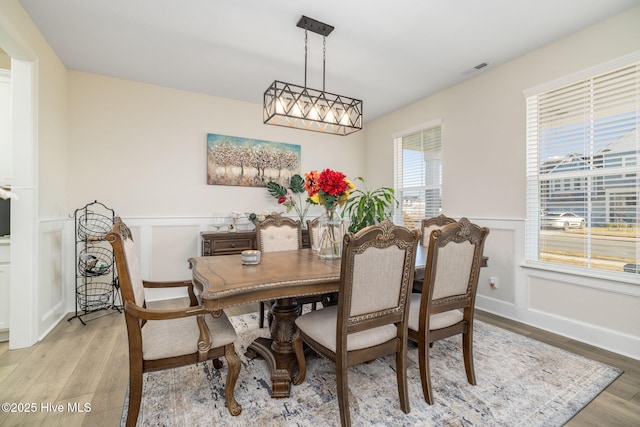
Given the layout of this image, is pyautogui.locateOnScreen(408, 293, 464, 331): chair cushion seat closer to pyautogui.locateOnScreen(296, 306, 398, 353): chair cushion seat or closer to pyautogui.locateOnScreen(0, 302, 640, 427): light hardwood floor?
pyautogui.locateOnScreen(296, 306, 398, 353): chair cushion seat

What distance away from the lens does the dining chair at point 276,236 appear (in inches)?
114

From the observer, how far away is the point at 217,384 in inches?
76.5

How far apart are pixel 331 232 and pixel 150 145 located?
282 centimetres

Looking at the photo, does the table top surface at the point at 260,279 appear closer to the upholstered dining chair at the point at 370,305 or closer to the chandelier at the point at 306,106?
Answer: the upholstered dining chair at the point at 370,305

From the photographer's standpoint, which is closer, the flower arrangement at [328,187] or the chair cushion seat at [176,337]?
the chair cushion seat at [176,337]

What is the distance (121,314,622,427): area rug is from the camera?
1.62 m

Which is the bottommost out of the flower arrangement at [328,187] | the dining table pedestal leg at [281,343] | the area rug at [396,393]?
the area rug at [396,393]

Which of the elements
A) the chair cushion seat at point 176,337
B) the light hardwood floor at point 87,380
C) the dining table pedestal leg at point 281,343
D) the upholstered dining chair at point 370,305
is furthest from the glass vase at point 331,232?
the light hardwood floor at point 87,380

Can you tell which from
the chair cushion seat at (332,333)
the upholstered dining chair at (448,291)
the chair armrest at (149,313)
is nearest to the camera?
the chair armrest at (149,313)

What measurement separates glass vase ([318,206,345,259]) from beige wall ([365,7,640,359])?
2.03 meters

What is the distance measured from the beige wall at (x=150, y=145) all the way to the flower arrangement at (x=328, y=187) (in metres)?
2.36

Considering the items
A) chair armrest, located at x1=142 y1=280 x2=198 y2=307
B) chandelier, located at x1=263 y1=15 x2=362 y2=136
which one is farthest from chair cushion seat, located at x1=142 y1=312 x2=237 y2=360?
chandelier, located at x1=263 y1=15 x2=362 y2=136

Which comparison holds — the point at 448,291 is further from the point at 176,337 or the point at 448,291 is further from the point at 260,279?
the point at 176,337

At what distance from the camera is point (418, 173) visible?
436cm
